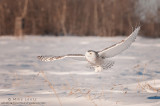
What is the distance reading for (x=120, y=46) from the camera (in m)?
2.63

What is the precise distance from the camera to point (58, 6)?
33.7 feet

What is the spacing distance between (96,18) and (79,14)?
2.18 feet

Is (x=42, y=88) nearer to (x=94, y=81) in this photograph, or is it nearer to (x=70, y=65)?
(x=94, y=81)

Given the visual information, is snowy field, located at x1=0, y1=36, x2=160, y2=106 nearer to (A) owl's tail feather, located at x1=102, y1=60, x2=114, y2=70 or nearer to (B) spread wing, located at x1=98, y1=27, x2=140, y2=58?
(A) owl's tail feather, located at x1=102, y1=60, x2=114, y2=70

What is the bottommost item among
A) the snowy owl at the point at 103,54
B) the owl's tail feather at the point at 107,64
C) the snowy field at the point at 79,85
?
the snowy field at the point at 79,85

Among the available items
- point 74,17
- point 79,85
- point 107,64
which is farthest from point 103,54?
point 74,17

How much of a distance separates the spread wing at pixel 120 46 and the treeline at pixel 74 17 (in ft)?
23.4

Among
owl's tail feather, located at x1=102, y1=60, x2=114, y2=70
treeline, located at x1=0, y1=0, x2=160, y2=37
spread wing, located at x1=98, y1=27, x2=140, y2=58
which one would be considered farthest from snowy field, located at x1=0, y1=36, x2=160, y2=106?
treeline, located at x1=0, y1=0, x2=160, y2=37

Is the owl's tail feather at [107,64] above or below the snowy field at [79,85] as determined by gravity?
above

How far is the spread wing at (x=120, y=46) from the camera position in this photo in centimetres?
251

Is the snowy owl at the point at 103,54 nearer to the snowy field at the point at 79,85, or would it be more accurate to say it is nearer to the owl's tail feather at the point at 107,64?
the owl's tail feather at the point at 107,64

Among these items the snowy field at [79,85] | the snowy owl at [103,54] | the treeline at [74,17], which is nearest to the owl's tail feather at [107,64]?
the snowy owl at [103,54]

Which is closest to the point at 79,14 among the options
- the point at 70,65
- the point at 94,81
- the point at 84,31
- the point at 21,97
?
the point at 84,31

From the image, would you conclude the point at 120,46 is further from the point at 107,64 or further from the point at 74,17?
the point at 74,17
